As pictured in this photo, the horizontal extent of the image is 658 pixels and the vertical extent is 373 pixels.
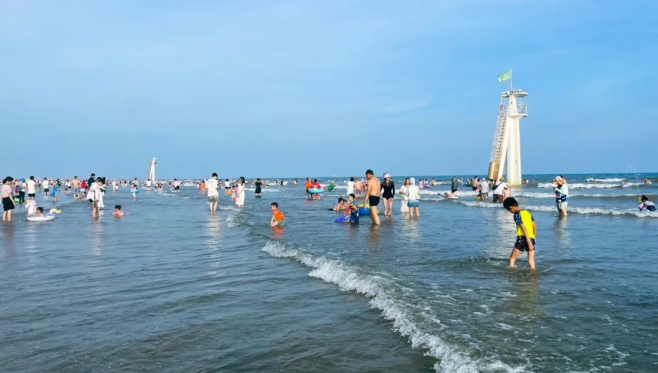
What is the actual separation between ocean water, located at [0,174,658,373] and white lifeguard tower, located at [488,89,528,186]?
109ft

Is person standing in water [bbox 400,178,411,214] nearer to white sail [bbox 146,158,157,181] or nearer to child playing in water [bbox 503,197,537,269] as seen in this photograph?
child playing in water [bbox 503,197,537,269]

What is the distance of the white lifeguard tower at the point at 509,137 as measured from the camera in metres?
44.4

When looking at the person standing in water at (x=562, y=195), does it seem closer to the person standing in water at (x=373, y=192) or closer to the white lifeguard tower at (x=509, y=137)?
the person standing in water at (x=373, y=192)

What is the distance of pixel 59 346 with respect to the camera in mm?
5047

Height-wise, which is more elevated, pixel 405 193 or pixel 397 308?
pixel 405 193

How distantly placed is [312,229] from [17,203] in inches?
1089

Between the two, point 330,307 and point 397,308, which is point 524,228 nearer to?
point 397,308

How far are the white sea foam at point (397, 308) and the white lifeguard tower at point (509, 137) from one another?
37.6 m

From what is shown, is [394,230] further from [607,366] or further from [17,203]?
[17,203]

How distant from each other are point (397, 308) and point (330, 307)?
911 mm

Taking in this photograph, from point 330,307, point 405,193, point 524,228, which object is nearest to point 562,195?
point 405,193

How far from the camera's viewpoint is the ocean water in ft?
15.1

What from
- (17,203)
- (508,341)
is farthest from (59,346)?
(17,203)

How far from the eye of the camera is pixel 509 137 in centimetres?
4469
